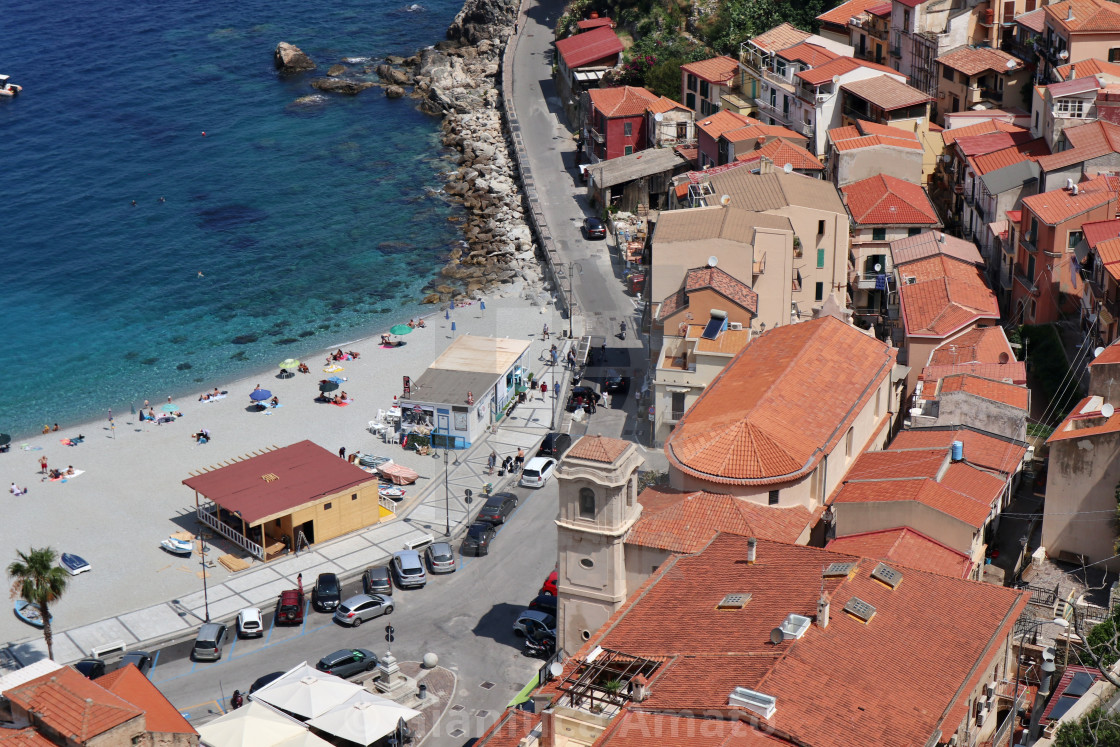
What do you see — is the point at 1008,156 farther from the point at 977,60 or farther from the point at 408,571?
the point at 408,571

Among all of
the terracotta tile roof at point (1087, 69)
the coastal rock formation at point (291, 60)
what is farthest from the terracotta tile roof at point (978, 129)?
the coastal rock formation at point (291, 60)

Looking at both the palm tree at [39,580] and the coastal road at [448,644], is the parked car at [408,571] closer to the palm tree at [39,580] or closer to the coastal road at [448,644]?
the coastal road at [448,644]

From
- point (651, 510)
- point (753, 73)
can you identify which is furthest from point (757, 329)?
point (753, 73)

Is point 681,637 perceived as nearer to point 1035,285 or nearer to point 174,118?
point 1035,285

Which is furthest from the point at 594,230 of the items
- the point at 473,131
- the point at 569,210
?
the point at 473,131

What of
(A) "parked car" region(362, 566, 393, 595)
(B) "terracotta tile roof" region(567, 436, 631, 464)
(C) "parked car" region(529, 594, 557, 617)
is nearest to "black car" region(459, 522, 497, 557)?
(A) "parked car" region(362, 566, 393, 595)

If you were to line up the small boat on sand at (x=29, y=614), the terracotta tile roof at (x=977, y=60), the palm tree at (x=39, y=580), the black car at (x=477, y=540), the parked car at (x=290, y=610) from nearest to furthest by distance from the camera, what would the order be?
1. the palm tree at (x=39, y=580)
2. the parked car at (x=290, y=610)
3. the small boat on sand at (x=29, y=614)
4. the black car at (x=477, y=540)
5. the terracotta tile roof at (x=977, y=60)
